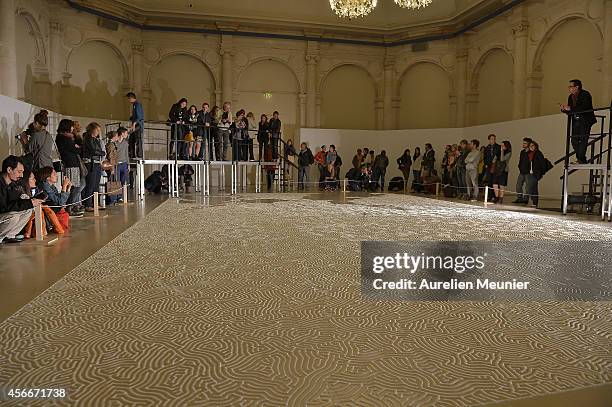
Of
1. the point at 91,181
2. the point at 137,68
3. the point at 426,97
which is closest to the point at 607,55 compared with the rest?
the point at 426,97

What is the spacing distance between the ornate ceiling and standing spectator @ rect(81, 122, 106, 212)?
455 inches

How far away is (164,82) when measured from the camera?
21.1 meters

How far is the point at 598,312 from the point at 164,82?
66.3ft

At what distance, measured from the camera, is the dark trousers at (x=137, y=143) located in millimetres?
12719

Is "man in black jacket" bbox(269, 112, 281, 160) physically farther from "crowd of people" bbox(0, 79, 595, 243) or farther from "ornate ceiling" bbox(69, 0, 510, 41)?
"ornate ceiling" bbox(69, 0, 510, 41)

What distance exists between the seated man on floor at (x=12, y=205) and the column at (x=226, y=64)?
51.2 ft

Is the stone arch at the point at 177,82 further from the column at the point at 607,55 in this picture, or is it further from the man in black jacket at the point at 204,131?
the column at the point at 607,55

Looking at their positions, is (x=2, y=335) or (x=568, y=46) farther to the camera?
(x=568, y=46)

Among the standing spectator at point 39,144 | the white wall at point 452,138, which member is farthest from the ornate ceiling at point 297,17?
the standing spectator at point 39,144

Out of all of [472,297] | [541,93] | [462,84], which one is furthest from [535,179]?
[472,297]

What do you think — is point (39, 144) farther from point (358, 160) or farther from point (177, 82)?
point (177, 82)

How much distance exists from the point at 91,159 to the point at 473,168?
10062 mm

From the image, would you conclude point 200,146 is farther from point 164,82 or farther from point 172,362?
point 172,362

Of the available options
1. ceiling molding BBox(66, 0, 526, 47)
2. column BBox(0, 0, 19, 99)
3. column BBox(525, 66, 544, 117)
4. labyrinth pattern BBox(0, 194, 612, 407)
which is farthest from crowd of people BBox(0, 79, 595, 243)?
ceiling molding BBox(66, 0, 526, 47)
